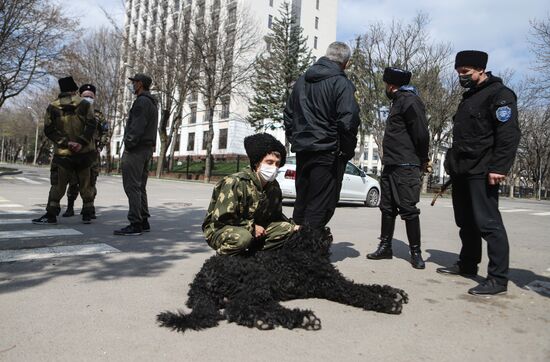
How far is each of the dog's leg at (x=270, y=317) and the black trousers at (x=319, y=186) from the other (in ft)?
4.27

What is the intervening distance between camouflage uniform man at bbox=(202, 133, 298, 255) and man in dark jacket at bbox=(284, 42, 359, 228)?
502 mm

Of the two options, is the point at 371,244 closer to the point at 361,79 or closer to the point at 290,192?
the point at 290,192

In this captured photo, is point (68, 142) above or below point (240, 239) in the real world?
above

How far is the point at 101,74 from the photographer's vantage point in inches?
1447

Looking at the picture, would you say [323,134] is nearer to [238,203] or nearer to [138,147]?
[238,203]

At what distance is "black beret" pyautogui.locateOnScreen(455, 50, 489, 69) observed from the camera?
4312 mm

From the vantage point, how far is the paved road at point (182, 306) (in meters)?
2.57

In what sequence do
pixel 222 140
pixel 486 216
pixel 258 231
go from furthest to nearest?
pixel 222 140
pixel 486 216
pixel 258 231

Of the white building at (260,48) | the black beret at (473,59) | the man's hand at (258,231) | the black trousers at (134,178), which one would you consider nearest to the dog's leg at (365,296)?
the man's hand at (258,231)

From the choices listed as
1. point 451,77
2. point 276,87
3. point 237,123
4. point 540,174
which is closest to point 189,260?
point 451,77

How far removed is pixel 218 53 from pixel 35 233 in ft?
81.8

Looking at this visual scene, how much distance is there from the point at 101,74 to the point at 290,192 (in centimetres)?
2951

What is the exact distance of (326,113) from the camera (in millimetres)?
4262

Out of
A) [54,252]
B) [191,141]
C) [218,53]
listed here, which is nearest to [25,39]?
[218,53]
